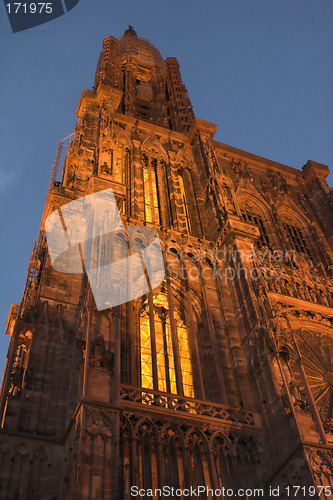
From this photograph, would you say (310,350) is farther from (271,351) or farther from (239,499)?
(239,499)

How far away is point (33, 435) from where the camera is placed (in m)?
12.7

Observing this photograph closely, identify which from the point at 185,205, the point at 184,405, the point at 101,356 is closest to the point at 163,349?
the point at 184,405

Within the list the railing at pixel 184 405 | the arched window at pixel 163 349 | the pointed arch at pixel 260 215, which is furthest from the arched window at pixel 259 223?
the railing at pixel 184 405

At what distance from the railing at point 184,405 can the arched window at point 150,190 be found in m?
9.70

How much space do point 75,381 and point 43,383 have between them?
89 cm

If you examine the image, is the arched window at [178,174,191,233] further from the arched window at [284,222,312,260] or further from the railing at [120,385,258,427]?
the railing at [120,385,258,427]

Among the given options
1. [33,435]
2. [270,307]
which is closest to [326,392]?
[270,307]

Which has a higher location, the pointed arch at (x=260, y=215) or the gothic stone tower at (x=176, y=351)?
the pointed arch at (x=260, y=215)
